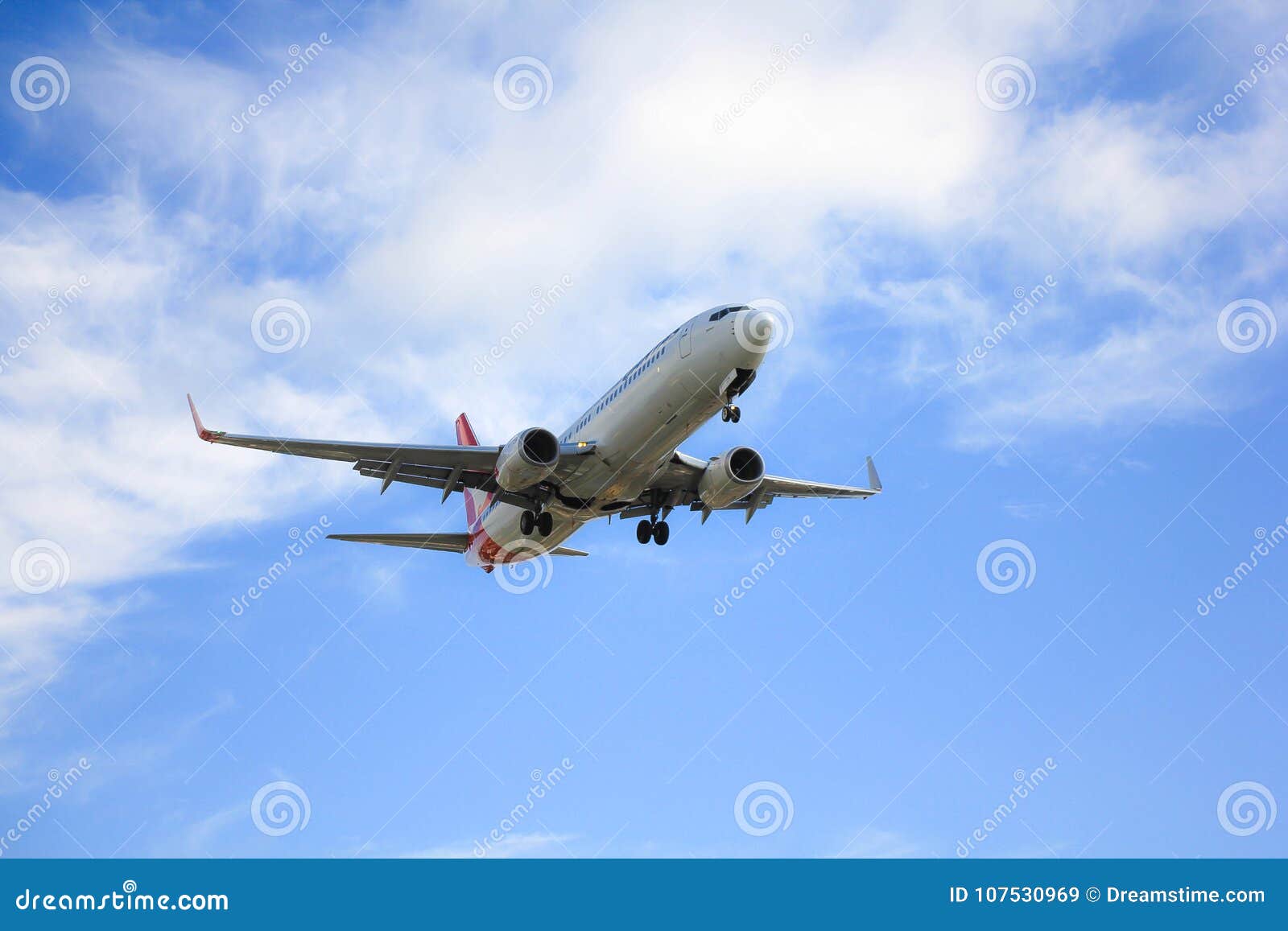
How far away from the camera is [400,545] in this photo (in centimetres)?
5166

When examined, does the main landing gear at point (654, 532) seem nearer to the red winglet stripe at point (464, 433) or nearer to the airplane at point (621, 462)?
the airplane at point (621, 462)

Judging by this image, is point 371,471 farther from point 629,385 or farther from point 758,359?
point 758,359

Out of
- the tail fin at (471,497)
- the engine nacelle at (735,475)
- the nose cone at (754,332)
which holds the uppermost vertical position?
the tail fin at (471,497)

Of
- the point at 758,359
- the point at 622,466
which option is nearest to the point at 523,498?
the point at 622,466

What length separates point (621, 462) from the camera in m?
40.8

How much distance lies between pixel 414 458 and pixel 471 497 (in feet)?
42.6

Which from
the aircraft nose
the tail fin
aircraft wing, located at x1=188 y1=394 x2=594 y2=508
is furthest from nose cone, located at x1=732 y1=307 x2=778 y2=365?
the tail fin

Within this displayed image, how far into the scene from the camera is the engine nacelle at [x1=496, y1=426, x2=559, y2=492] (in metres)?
39.7

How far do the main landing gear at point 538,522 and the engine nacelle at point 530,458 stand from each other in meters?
4.54

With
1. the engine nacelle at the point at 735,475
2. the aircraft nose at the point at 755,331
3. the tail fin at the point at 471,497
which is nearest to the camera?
the aircraft nose at the point at 755,331

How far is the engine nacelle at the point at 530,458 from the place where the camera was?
3972cm

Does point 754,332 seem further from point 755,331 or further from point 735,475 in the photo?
point 735,475

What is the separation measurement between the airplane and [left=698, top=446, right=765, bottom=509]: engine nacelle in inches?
1.7

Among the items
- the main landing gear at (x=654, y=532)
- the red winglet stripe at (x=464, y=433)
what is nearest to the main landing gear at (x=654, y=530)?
the main landing gear at (x=654, y=532)
